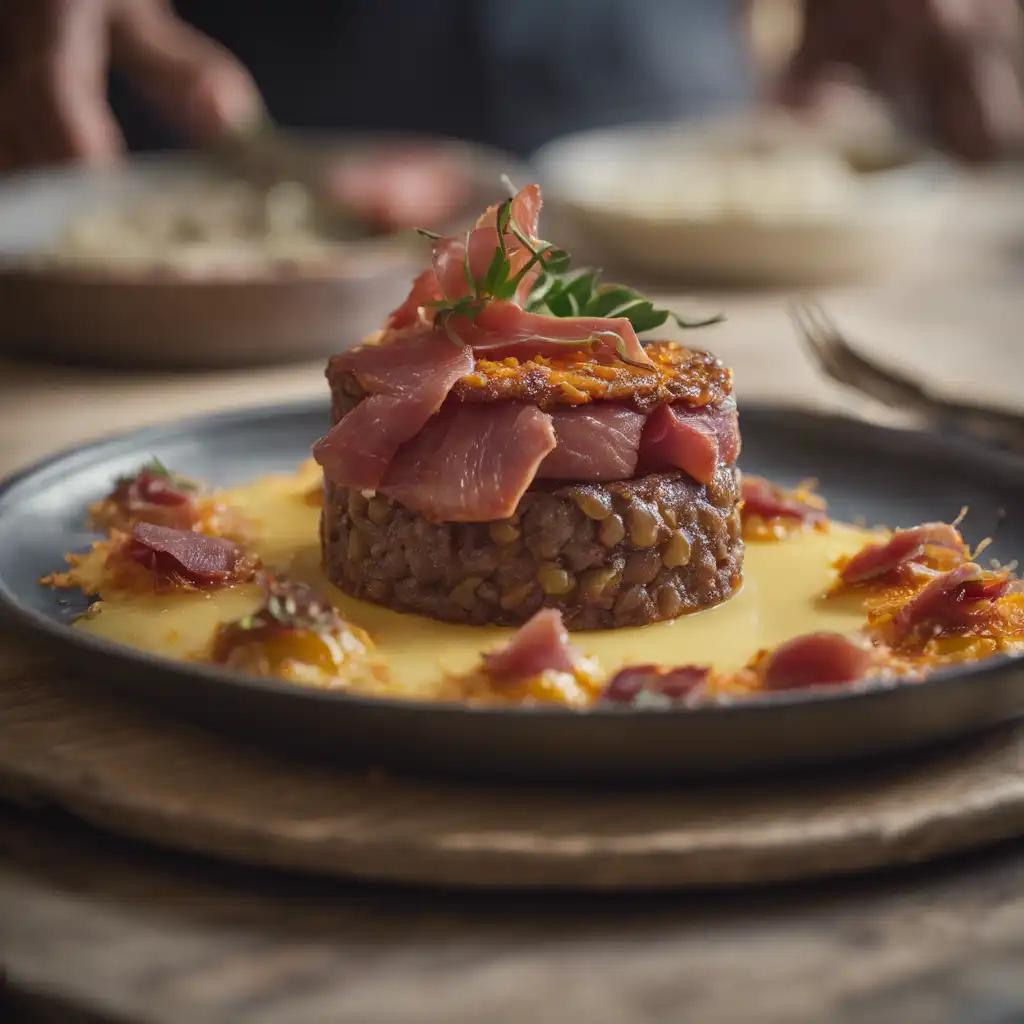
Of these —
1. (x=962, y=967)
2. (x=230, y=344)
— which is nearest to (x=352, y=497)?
(x=962, y=967)

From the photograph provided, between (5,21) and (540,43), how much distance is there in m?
2.59

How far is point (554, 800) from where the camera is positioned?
1.97 m

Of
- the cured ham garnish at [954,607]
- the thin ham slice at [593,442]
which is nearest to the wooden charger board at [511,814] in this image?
the cured ham garnish at [954,607]

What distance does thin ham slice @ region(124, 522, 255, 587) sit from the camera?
2752mm

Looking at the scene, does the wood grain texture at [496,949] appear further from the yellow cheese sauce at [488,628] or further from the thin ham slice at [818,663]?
the yellow cheese sauce at [488,628]

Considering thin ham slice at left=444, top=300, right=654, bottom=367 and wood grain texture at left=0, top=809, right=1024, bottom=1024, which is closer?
wood grain texture at left=0, top=809, right=1024, bottom=1024

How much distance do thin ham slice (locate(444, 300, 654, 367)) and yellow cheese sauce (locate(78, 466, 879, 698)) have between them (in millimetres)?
495

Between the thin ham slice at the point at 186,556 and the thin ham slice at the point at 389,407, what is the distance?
0.28m

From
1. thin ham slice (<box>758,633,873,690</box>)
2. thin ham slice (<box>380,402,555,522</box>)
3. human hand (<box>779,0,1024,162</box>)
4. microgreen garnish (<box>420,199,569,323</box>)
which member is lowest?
thin ham slice (<box>758,633,873,690</box>)

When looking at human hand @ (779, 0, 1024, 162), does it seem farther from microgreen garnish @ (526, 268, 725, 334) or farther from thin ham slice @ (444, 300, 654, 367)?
thin ham slice @ (444, 300, 654, 367)

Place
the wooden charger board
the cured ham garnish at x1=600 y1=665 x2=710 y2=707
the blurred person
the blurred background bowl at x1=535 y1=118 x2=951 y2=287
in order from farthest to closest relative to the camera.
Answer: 1. the blurred person
2. the blurred background bowl at x1=535 y1=118 x2=951 y2=287
3. the cured ham garnish at x1=600 y1=665 x2=710 y2=707
4. the wooden charger board

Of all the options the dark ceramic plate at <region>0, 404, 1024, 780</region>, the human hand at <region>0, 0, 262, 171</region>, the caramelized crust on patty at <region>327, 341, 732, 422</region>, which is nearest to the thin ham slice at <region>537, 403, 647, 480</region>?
the caramelized crust on patty at <region>327, 341, 732, 422</region>

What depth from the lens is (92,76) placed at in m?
6.21

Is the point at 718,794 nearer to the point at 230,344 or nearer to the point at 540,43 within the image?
the point at 230,344
